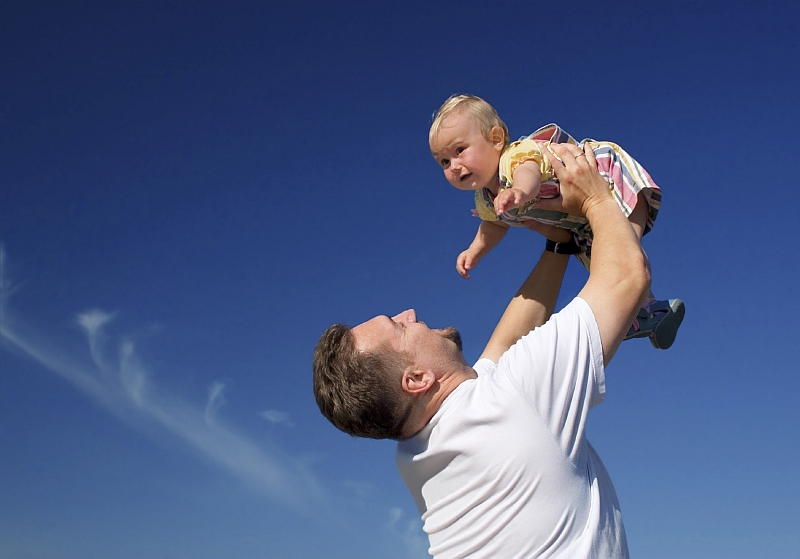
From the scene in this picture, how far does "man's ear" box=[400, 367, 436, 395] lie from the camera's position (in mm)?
3689

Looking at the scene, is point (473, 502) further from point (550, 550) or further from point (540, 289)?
point (540, 289)

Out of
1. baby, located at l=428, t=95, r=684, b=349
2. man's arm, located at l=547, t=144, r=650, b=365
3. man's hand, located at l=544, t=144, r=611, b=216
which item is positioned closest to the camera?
man's arm, located at l=547, t=144, r=650, b=365

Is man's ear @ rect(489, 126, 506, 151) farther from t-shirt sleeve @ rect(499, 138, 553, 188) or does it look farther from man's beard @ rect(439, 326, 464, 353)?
man's beard @ rect(439, 326, 464, 353)

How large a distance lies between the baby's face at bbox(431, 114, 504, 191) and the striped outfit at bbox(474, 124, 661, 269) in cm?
18

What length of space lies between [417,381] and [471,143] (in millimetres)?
1964

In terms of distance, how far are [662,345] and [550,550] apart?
6.94 ft

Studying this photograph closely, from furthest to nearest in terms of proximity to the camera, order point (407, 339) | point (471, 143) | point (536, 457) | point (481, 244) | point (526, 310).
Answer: point (481, 244) → point (471, 143) → point (526, 310) → point (407, 339) → point (536, 457)

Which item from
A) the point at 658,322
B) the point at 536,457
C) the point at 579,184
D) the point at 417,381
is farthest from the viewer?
the point at 658,322

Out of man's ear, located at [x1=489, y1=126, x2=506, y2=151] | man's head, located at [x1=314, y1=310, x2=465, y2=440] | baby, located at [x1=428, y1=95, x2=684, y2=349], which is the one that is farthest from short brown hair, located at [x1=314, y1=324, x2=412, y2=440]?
man's ear, located at [x1=489, y1=126, x2=506, y2=151]

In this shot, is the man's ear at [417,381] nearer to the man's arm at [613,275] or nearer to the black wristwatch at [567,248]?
the man's arm at [613,275]

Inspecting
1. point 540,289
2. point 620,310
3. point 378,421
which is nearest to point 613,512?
point 620,310

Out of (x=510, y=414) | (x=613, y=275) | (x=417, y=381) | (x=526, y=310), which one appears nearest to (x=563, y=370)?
(x=510, y=414)

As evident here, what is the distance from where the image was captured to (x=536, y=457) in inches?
129

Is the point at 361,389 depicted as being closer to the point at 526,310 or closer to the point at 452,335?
the point at 452,335
